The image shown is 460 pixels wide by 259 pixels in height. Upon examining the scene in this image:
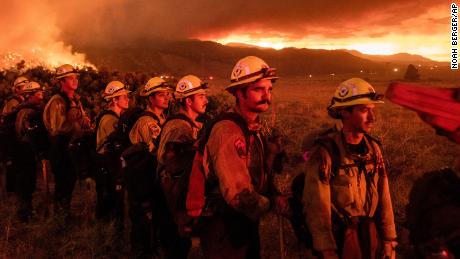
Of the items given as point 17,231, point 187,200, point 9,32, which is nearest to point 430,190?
point 187,200

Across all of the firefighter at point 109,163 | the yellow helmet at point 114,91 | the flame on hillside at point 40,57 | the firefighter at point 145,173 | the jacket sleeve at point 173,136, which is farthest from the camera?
the flame on hillside at point 40,57

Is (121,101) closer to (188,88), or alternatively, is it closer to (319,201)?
(188,88)

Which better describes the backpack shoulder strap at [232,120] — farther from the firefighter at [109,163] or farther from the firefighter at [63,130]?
the firefighter at [63,130]

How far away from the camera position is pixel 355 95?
3264 millimetres

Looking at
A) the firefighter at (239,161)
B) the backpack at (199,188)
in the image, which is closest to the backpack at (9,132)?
the backpack at (199,188)

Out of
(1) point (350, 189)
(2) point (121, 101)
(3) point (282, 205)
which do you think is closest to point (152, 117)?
(2) point (121, 101)

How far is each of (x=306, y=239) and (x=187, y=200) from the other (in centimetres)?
118

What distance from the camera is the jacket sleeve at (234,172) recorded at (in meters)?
2.65

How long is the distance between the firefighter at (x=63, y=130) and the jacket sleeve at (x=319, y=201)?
5.16 meters

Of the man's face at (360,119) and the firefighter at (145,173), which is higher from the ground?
the man's face at (360,119)

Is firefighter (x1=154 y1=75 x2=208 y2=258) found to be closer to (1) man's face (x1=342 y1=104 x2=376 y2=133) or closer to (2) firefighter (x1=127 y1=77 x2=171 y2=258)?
(2) firefighter (x1=127 y1=77 x2=171 y2=258)

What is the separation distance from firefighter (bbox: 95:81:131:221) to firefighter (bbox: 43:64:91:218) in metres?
0.71

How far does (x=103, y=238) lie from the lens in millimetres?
6070

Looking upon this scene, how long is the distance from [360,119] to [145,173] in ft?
9.25
